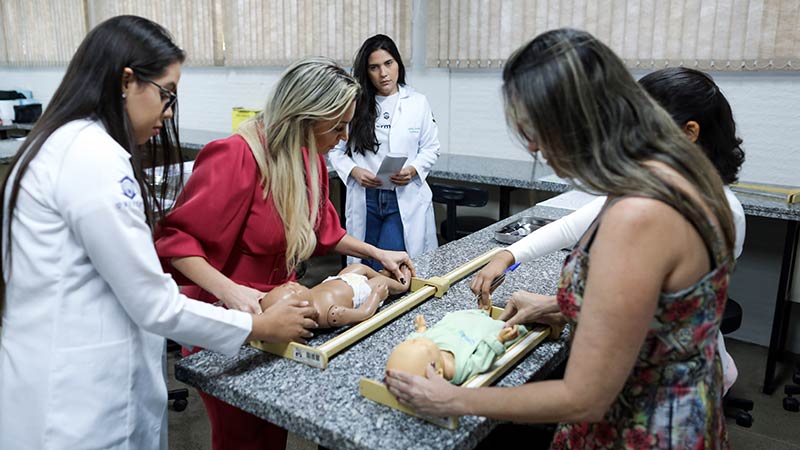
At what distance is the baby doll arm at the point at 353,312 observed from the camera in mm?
1403

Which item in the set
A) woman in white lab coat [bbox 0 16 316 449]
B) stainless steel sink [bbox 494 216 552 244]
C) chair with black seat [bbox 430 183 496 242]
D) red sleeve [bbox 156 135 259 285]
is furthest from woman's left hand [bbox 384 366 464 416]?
chair with black seat [bbox 430 183 496 242]

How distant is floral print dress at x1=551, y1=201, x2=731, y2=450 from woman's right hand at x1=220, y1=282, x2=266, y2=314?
0.70 m

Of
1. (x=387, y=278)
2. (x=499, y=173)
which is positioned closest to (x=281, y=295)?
(x=387, y=278)

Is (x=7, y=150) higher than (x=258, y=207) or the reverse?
the reverse

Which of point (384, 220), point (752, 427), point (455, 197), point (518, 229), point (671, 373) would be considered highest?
point (671, 373)

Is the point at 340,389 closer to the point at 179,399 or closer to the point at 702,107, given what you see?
the point at 702,107

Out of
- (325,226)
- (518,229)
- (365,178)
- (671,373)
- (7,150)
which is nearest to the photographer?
(671,373)

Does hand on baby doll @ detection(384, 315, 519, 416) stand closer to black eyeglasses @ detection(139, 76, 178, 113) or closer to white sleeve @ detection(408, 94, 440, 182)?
black eyeglasses @ detection(139, 76, 178, 113)

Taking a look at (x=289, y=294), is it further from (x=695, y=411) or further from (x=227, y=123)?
(x=227, y=123)

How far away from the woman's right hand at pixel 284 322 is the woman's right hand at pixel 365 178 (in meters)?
2.05

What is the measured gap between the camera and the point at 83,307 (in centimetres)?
113

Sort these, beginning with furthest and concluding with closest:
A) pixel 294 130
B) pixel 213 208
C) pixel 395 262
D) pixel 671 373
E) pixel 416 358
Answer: pixel 395 262 → pixel 294 130 → pixel 213 208 → pixel 416 358 → pixel 671 373

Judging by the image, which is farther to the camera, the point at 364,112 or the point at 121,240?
the point at 364,112

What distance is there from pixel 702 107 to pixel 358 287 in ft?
2.96
